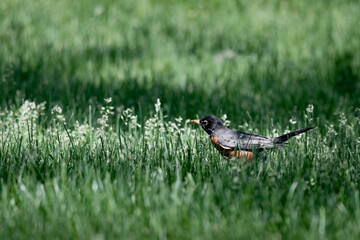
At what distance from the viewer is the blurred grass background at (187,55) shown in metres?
5.84

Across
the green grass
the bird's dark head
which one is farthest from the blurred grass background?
the bird's dark head

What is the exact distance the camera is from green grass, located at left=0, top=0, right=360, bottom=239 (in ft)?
8.70

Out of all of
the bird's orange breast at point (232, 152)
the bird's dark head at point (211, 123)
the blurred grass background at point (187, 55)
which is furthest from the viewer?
the blurred grass background at point (187, 55)

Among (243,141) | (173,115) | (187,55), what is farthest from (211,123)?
(187,55)

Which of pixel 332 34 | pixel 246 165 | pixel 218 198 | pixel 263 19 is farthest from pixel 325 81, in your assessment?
pixel 218 198

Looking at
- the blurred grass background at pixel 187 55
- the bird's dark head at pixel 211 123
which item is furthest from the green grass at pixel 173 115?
the bird's dark head at pixel 211 123

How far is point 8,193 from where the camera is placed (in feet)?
9.79

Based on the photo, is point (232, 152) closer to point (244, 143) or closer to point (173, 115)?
point (244, 143)

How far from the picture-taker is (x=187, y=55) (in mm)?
7371

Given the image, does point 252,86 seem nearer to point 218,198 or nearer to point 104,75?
point 104,75

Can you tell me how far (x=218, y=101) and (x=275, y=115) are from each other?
730mm

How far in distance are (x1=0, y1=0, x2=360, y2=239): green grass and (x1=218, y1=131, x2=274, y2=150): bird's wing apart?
4.9 inches

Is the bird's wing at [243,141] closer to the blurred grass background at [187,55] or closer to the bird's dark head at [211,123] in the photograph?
the bird's dark head at [211,123]

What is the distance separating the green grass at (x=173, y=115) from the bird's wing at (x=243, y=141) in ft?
0.40
